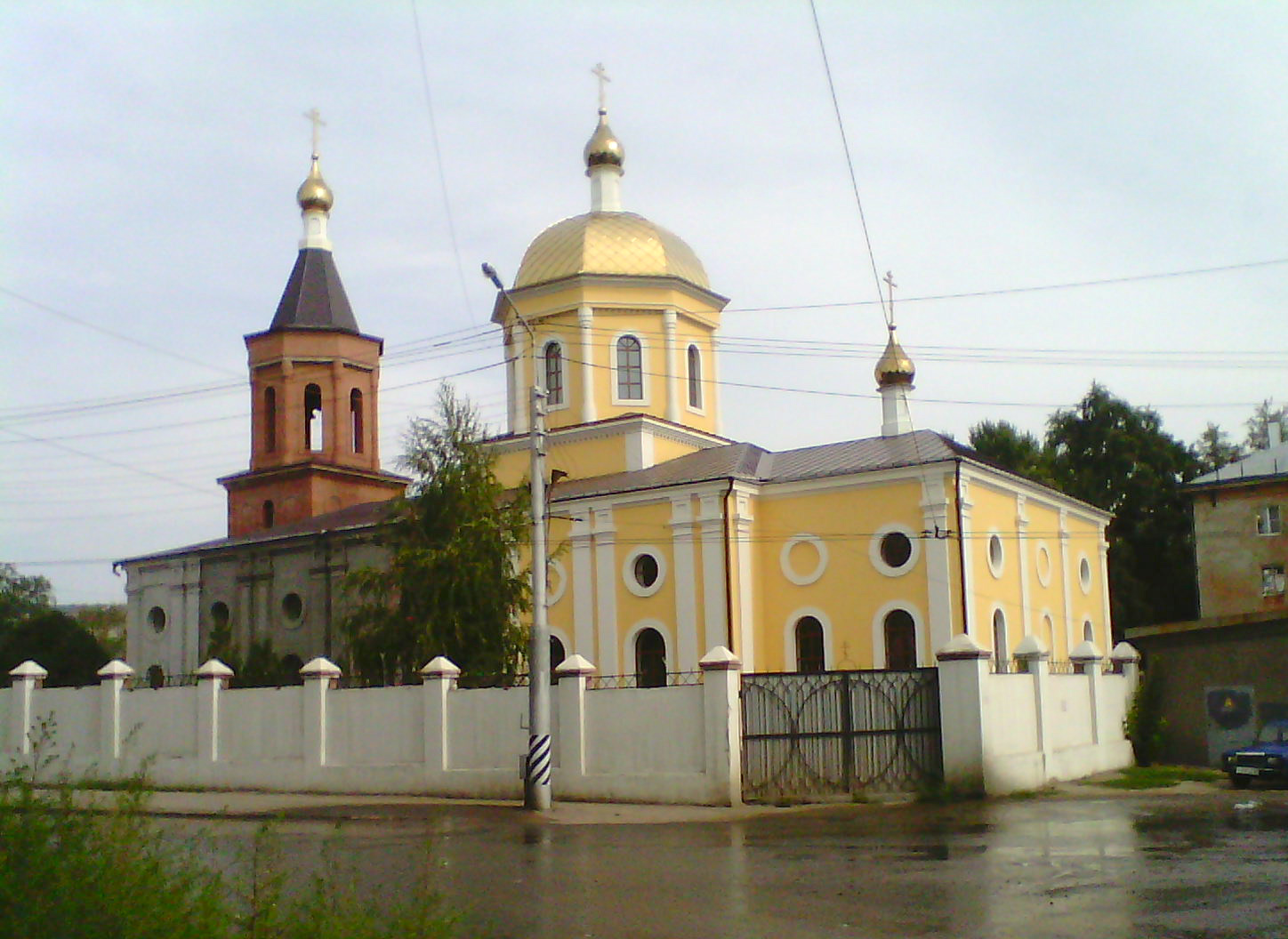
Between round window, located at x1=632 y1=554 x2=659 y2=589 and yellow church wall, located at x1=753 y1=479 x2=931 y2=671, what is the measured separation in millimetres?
2085

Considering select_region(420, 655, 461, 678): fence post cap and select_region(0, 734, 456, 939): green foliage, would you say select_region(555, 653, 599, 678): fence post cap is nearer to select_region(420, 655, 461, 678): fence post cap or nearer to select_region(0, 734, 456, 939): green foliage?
select_region(420, 655, 461, 678): fence post cap

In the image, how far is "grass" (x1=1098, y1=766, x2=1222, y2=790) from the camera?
19.6 metres

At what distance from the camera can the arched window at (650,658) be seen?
26656mm

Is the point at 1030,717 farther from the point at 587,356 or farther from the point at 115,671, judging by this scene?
the point at 115,671

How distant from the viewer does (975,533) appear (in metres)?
25.8

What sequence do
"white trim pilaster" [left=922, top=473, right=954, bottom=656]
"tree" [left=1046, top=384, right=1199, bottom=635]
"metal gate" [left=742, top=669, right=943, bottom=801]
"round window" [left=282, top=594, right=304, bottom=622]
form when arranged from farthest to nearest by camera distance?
"tree" [left=1046, top=384, right=1199, bottom=635], "round window" [left=282, top=594, right=304, bottom=622], "white trim pilaster" [left=922, top=473, right=954, bottom=656], "metal gate" [left=742, top=669, right=943, bottom=801]

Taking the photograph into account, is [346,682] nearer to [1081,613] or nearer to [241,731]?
[241,731]

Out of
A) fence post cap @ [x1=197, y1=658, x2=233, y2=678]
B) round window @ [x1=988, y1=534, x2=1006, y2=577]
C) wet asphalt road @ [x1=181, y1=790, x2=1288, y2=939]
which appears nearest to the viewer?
wet asphalt road @ [x1=181, y1=790, x2=1288, y2=939]

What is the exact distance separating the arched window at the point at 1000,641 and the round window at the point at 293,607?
1693cm

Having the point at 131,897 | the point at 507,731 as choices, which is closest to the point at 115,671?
A: the point at 507,731

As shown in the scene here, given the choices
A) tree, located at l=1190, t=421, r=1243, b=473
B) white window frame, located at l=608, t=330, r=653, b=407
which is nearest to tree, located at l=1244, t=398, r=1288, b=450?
tree, located at l=1190, t=421, r=1243, b=473

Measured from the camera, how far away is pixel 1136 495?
46.0 metres

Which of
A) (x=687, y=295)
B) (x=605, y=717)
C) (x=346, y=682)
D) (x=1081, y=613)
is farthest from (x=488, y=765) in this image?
(x=1081, y=613)

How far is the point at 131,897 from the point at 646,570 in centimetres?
2134
